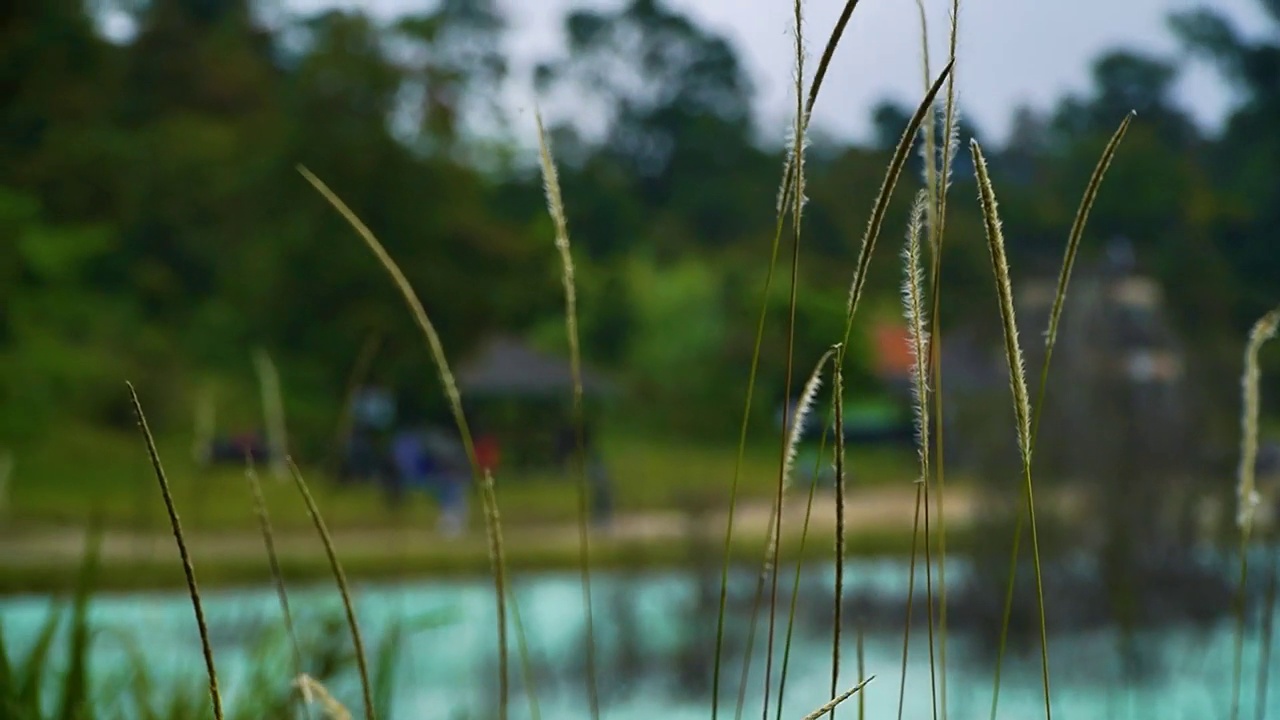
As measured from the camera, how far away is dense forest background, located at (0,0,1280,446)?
1523 cm

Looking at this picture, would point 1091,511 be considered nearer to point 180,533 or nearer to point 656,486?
point 180,533

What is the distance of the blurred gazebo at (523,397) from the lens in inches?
669

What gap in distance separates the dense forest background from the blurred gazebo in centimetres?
40

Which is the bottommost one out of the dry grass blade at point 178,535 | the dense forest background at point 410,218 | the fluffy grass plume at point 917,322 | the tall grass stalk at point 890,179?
the dry grass blade at point 178,535

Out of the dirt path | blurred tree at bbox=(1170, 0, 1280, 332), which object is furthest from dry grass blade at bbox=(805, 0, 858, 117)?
blurred tree at bbox=(1170, 0, 1280, 332)

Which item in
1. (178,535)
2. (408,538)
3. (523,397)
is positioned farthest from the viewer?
(523,397)

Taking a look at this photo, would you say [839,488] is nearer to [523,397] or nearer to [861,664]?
[861,664]

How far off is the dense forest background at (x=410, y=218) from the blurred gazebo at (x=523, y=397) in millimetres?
404

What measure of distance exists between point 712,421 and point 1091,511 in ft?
42.3

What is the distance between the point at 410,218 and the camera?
16.0 metres

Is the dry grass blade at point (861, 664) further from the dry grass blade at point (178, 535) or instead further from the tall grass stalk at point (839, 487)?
the dry grass blade at point (178, 535)

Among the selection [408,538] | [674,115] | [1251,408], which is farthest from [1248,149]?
[1251,408]

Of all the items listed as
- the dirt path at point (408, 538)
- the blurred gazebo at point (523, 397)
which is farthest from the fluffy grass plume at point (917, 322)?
the blurred gazebo at point (523, 397)

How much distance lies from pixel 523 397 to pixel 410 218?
3245 millimetres
